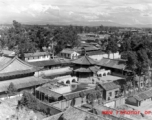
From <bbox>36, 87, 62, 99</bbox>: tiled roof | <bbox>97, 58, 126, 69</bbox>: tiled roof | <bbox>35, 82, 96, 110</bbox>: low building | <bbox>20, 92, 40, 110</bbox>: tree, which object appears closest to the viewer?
<bbox>20, 92, 40, 110</bbox>: tree

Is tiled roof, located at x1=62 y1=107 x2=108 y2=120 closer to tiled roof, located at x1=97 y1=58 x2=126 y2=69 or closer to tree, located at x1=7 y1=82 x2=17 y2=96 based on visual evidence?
tree, located at x1=7 y1=82 x2=17 y2=96

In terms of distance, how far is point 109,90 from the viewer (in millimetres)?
32062

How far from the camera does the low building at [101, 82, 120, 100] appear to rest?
3173cm

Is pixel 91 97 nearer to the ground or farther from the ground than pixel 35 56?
nearer to the ground

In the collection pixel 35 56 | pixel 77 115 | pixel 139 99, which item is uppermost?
pixel 35 56

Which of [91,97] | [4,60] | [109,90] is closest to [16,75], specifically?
[4,60]

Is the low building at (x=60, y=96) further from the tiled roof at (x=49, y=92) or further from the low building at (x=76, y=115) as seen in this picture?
the low building at (x=76, y=115)

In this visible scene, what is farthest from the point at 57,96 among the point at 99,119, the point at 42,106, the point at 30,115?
the point at 99,119

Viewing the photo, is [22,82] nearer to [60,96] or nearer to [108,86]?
[60,96]

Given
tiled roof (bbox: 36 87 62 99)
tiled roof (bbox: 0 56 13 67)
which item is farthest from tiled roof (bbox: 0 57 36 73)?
tiled roof (bbox: 36 87 62 99)

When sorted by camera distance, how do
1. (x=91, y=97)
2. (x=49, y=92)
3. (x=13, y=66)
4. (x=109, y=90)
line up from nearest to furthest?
(x=91, y=97), (x=49, y=92), (x=13, y=66), (x=109, y=90)

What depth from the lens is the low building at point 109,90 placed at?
1249 inches

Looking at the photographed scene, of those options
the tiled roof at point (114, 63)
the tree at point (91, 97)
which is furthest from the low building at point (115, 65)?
the tree at point (91, 97)

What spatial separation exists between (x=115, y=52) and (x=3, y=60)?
4202 centimetres
